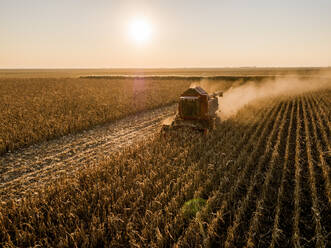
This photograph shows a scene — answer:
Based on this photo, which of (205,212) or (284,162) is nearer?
(205,212)

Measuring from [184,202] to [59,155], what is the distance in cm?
588

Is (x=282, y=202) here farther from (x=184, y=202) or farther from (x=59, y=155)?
(x=59, y=155)

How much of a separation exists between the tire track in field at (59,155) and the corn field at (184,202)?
36.3 inches

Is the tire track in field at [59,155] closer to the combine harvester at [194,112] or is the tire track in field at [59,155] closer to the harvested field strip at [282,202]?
the combine harvester at [194,112]

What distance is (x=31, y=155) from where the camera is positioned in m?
8.23

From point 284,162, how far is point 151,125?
7.75 meters

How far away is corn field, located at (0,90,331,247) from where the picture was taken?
375 centimetres

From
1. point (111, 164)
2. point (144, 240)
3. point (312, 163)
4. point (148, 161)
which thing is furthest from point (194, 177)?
point (312, 163)

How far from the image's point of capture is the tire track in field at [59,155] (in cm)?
623

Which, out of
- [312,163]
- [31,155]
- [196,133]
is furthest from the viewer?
[196,133]

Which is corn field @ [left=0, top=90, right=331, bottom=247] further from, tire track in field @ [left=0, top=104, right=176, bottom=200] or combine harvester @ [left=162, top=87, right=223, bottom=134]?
combine harvester @ [left=162, top=87, right=223, bottom=134]

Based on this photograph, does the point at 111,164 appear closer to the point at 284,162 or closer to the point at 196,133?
the point at 196,133

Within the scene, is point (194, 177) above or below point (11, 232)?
above

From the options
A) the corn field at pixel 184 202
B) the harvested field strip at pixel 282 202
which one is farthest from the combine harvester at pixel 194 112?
the harvested field strip at pixel 282 202
